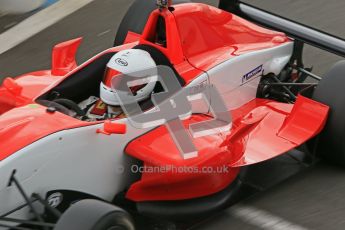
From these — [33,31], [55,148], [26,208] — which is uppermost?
[55,148]

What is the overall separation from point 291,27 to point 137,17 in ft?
4.88

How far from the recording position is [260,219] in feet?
16.0

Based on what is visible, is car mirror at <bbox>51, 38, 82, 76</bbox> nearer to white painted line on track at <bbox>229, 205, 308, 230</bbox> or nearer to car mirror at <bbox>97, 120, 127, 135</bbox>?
car mirror at <bbox>97, 120, 127, 135</bbox>

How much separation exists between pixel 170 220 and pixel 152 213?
150mm

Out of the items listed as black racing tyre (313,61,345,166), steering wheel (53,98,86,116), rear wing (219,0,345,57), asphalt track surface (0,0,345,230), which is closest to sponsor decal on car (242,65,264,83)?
rear wing (219,0,345,57)

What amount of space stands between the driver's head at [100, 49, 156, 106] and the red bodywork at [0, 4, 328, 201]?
30cm

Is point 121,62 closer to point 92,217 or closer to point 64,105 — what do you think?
point 64,105

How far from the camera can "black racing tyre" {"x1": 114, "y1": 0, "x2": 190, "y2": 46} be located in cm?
645

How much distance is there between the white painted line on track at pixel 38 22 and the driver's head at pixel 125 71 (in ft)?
11.9

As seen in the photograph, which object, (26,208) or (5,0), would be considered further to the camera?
(5,0)

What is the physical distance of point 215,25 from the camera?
18.6 feet

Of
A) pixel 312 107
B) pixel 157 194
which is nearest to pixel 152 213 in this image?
pixel 157 194

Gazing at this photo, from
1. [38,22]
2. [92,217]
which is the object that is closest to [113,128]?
[92,217]

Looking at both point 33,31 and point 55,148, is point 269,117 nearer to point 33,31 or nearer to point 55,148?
point 55,148
